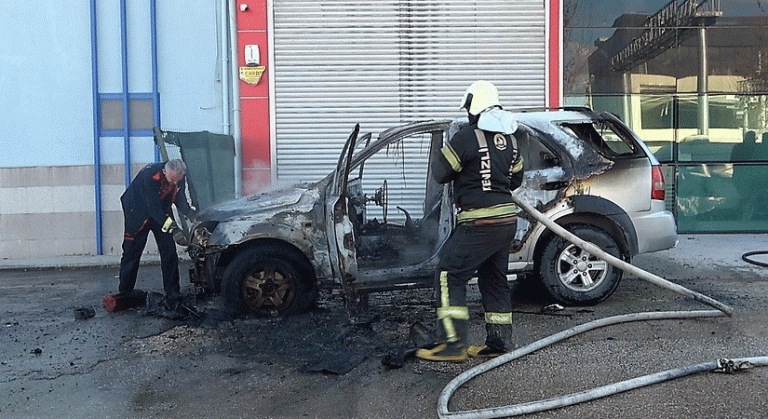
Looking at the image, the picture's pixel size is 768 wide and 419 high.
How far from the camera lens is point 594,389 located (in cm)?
457

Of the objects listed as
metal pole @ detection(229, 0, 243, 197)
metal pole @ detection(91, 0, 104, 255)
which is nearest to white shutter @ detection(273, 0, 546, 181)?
metal pole @ detection(229, 0, 243, 197)

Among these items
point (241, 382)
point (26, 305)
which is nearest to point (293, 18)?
point (26, 305)

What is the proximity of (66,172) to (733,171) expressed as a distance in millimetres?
10378

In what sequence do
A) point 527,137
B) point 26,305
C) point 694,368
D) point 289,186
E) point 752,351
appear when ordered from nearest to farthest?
point 694,368, point 752,351, point 527,137, point 289,186, point 26,305

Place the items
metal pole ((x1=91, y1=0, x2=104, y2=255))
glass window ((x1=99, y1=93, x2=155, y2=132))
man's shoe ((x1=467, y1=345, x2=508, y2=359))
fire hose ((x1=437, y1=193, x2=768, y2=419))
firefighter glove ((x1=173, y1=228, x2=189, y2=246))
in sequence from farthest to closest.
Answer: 1. glass window ((x1=99, y1=93, x2=155, y2=132))
2. metal pole ((x1=91, y1=0, x2=104, y2=255))
3. firefighter glove ((x1=173, y1=228, x2=189, y2=246))
4. man's shoe ((x1=467, y1=345, x2=508, y2=359))
5. fire hose ((x1=437, y1=193, x2=768, y2=419))

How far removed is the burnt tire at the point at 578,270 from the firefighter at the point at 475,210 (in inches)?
60.2

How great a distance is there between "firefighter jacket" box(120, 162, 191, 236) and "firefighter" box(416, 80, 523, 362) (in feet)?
10.8

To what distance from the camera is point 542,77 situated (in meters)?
11.8

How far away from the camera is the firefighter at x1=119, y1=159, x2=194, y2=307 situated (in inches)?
295

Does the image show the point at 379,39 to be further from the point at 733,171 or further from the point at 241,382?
the point at 241,382

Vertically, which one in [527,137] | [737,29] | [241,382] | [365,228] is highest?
[737,29]

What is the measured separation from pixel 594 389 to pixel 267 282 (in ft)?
10.5

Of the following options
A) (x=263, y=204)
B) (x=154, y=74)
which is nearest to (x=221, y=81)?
(x=154, y=74)

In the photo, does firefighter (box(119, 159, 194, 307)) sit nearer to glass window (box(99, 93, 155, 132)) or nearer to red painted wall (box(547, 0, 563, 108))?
glass window (box(99, 93, 155, 132))
